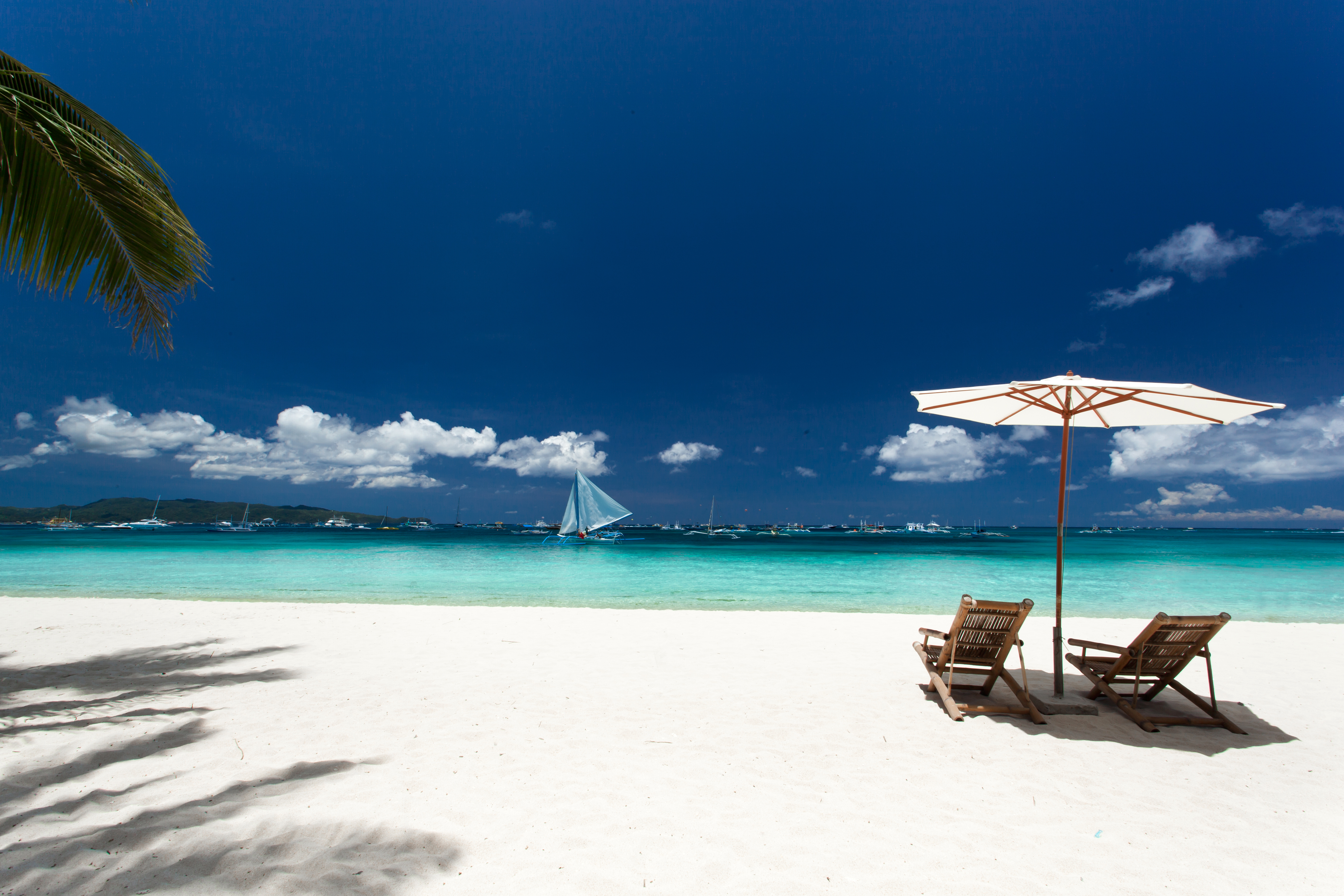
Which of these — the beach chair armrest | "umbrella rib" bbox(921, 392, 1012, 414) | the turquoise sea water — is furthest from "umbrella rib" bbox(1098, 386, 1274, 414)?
the turquoise sea water

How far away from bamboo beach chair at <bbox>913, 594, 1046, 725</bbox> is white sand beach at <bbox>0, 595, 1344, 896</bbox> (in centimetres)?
15

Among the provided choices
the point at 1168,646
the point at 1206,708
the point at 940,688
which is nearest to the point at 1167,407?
the point at 1168,646

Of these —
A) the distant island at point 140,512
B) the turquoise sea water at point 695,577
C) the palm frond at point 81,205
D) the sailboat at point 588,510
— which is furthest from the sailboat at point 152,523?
the palm frond at point 81,205

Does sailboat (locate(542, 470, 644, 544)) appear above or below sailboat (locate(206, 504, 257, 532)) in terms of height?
above

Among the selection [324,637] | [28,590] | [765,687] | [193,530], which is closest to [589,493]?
[28,590]

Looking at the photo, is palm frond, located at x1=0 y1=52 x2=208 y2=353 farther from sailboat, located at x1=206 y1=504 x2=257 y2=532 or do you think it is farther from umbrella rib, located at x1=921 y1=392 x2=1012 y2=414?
sailboat, located at x1=206 y1=504 x2=257 y2=532

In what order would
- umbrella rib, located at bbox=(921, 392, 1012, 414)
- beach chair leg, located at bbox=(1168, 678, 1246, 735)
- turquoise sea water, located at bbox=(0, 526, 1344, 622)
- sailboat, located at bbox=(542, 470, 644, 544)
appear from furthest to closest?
sailboat, located at bbox=(542, 470, 644, 544), turquoise sea water, located at bbox=(0, 526, 1344, 622), umbrella rib, located at bbox=(921, 392, 1012, 414), beach chair leg, located at bbox=(1168, 678, 1246, 735)

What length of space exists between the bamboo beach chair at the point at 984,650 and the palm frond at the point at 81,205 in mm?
6696

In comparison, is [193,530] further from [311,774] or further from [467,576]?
[311,774]

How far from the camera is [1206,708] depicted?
451 centimetres

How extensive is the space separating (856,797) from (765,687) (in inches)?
87.6

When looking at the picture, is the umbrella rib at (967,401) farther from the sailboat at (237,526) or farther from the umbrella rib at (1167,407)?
the sailboat at (237,526)

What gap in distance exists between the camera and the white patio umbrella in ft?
15.0

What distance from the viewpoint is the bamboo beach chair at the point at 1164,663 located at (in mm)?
4406
